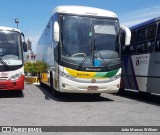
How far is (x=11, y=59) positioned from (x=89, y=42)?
3.57m

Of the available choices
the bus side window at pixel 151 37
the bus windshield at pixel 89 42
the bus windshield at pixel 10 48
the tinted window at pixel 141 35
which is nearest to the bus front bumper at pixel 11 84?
the bus windshield at pixel 10 48

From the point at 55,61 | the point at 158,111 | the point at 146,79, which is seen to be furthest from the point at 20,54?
the point at 158,111

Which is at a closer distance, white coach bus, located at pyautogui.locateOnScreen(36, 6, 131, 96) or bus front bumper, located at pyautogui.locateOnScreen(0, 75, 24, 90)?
white coach bus, located at pyautogui.locateOnScreen(36, 6, 131, 96)

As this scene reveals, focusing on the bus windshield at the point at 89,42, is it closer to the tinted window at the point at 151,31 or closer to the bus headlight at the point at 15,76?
the tinted window at the point at 151,31

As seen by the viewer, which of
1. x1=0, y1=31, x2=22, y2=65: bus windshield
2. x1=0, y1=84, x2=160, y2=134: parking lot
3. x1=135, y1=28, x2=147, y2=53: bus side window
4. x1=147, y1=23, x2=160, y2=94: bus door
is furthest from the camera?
x1=0, y1=31, x2=22, y2=65: bus windshield

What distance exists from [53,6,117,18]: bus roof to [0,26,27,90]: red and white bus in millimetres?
2267

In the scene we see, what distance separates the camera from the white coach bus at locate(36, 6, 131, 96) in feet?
41.2

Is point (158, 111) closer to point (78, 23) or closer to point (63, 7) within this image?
point (78, 23)

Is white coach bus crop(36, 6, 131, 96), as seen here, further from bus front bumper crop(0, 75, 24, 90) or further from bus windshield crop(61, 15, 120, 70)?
bus front bumper crop(0, 75, 24, 90)

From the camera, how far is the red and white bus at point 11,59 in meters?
14.0

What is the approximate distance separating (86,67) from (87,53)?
0.56 m

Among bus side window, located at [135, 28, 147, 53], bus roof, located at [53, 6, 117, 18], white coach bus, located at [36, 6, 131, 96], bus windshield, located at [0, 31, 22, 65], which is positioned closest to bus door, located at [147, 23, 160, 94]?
bus side window, located at [135, 28, 147, 53]

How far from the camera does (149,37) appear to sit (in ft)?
44.2

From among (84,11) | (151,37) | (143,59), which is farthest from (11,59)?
(151,37)
